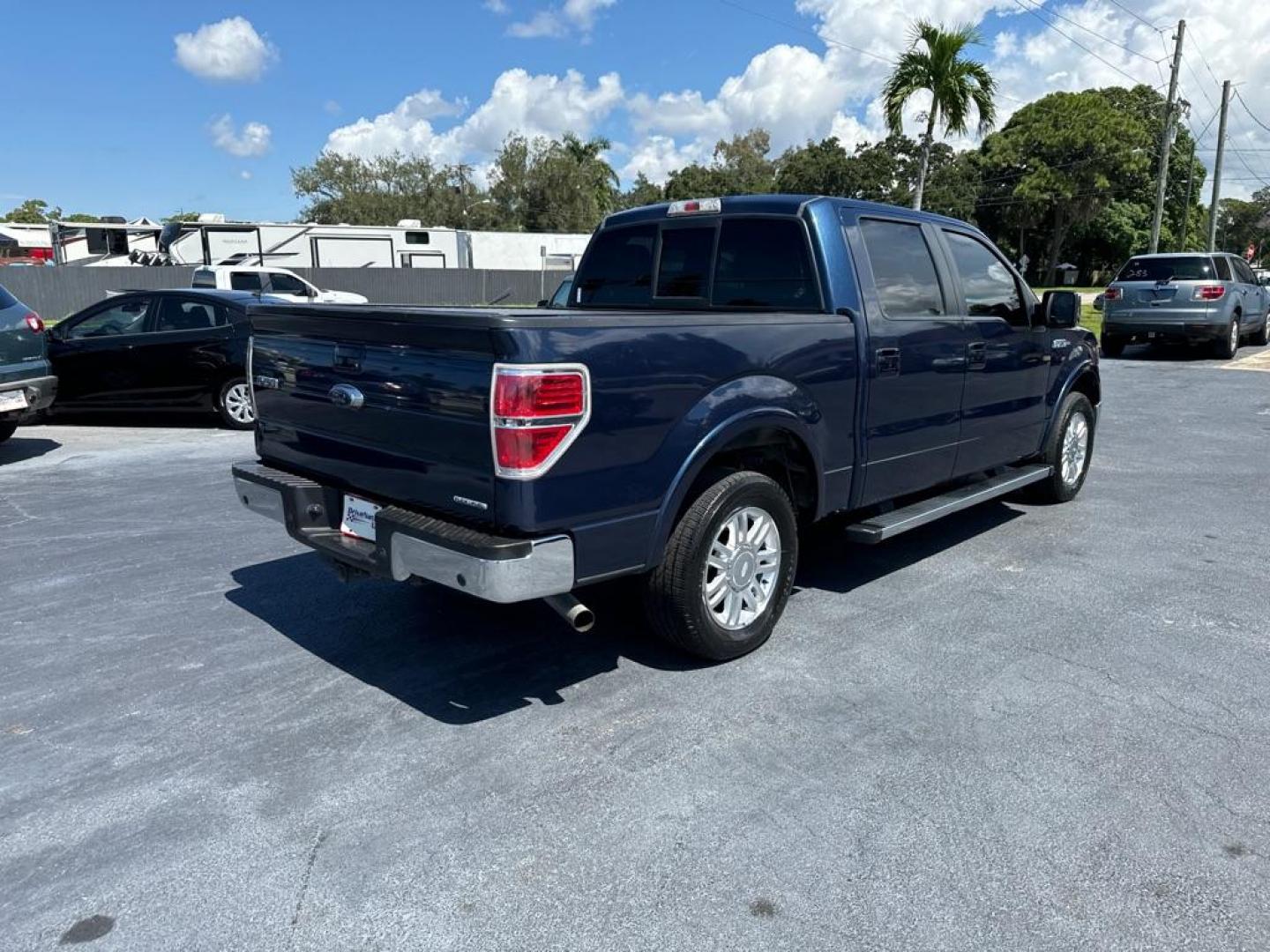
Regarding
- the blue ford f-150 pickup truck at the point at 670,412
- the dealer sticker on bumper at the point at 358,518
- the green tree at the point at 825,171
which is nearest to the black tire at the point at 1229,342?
the blue ford f-150 pickup truck at the point at 670,412

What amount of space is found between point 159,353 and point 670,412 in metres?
8.21

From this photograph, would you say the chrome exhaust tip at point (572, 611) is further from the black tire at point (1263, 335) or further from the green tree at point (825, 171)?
the green tree at point (825, 171)

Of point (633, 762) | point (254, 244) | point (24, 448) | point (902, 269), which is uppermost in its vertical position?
point (254, 244)

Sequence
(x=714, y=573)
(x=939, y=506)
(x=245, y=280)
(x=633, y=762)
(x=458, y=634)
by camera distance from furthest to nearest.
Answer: (x=245, y=280) → (x=939, y=506) → (x=458, y=634) → (x=714, y=573) → (x=633, y=762)

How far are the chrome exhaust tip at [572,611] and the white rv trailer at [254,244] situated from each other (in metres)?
24.7

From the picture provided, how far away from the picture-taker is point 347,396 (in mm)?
3818

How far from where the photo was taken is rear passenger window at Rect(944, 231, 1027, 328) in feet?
18.0

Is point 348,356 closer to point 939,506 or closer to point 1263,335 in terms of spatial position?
point 939,506

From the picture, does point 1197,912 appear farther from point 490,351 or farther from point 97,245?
point 97,245

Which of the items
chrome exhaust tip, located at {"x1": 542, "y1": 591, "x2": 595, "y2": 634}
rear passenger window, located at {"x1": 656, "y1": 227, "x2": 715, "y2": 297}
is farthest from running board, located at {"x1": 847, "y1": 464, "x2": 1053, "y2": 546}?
chrome exhaust tip, located at {"x1": 542, "y1": 591, "x2": 595, "y2": 634}

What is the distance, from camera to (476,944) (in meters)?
2.46

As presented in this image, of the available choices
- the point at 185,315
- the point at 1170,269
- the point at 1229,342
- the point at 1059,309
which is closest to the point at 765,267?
the point at 1059,309

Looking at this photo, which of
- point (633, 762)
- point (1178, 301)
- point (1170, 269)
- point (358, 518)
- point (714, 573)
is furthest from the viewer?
point (1170, 269)

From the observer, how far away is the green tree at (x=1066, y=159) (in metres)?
47.9
